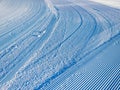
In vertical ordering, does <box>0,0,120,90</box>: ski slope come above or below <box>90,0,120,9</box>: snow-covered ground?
above

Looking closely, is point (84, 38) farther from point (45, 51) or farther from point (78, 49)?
point (45, 51)

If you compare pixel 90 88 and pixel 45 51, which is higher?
pixel 45 51

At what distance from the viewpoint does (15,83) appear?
32.4 feet

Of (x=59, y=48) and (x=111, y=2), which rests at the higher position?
(x=59, y=48)

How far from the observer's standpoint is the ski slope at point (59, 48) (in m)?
10.0

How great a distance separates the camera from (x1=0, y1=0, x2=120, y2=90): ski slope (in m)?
10.0

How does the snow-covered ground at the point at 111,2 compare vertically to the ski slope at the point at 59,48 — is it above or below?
below

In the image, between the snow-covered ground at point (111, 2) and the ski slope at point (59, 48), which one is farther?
the snow-covered ground at point (111, 2)

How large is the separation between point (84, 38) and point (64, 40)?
1.18 meters

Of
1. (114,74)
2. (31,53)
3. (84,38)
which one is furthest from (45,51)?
(114,74)

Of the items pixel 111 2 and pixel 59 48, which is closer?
pixel 59 48

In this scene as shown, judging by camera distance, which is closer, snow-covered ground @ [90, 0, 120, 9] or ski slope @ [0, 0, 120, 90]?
ski slope @ [0, 0, 120, 90]

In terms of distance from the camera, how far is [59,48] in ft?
42.0

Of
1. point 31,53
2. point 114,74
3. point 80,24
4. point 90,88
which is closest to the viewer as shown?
point 90,88
